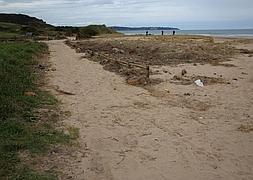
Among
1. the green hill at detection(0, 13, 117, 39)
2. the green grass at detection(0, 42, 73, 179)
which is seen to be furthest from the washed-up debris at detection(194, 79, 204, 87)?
the green hill at detection(0, 13, 117, 39)

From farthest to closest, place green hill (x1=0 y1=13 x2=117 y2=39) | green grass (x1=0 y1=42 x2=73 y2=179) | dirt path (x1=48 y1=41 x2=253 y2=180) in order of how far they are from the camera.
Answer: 1. green hill (x1=0 y1=13 x2=117 y2=39)
2. dirt path (x1=48 y1=41 x2=253 y2=180)
3. green grass (x1=0 y1=42 x2=73 y2=179)

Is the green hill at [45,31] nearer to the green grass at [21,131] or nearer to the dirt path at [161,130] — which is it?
the dirt path at [161,130]

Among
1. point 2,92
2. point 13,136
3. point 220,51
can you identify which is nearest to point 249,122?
point 13,136

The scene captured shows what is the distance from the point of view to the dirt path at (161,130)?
20.9 ft

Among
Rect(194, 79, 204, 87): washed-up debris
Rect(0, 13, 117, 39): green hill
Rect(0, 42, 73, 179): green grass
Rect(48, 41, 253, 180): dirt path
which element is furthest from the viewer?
Rect(0, 13, 117, 39): green hill

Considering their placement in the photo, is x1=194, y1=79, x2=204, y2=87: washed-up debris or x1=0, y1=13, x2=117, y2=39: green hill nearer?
x1=194, y1=79, x2=204, y2=87: washed-up debris

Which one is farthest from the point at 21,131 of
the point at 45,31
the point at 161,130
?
the point at 45,31

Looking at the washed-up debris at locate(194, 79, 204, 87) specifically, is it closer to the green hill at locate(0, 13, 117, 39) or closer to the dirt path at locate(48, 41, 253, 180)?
the dirt path at locate(48, 41, 253, 180)

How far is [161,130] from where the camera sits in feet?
28.2

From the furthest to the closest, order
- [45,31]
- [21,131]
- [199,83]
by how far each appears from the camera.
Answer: [45,31] < [199,83] < [21,131]

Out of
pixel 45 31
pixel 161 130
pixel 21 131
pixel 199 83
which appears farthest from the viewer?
pixel 45 31

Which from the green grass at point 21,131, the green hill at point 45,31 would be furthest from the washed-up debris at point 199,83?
the green hill at point 45,31

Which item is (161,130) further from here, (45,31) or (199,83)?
(45,31)

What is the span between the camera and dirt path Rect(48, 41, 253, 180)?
638 centimetres
